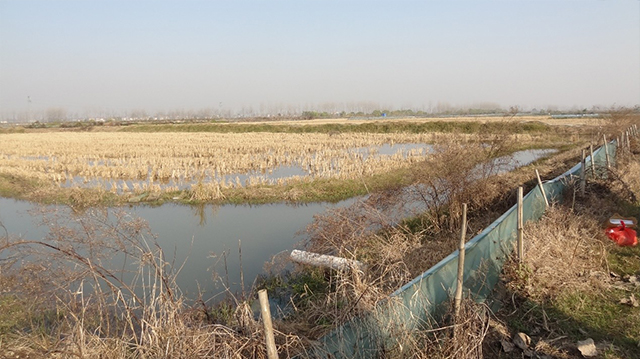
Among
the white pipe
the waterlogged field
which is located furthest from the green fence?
the waterlogged field

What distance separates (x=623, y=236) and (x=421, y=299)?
5308 mm

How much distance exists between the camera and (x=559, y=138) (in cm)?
3450

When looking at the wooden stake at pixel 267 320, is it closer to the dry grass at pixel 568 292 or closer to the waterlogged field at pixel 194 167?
the dry grass at pixel 568 292

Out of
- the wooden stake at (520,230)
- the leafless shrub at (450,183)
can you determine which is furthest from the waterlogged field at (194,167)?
the wooden stake at (520,230)

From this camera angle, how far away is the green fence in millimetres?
3678

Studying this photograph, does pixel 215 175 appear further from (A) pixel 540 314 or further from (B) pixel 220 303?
(A) pixel 540 314

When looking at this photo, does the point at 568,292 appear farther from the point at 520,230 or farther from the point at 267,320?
the point at 267,320

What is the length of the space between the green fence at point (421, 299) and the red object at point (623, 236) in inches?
98.6

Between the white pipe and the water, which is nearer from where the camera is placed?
the white pipe

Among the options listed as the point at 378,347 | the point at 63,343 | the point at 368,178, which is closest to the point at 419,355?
the point at 378,347

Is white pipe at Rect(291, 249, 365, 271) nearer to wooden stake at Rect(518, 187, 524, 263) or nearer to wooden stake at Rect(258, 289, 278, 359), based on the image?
wooden stake at Rect(518, 187, 524, 263)

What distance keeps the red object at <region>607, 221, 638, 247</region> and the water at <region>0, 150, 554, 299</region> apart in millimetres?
5754

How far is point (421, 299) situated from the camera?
4258 millimetres

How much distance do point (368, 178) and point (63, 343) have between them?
51.2 ft
